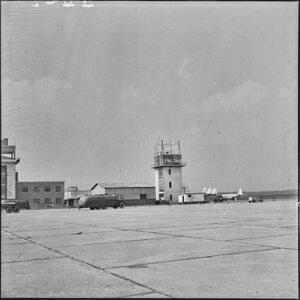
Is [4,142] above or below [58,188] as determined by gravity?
above

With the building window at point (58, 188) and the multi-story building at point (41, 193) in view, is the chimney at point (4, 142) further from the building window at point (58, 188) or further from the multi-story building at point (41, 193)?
the building window at point (58, 188)

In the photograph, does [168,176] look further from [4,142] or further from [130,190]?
[4,142]

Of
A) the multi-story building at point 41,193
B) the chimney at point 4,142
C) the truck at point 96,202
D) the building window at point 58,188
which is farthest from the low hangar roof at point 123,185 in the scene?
the chimney at point 4,142

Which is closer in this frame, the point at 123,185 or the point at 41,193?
the point at 41,193

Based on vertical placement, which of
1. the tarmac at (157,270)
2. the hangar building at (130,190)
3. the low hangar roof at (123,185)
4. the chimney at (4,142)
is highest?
the chimney at (4,142)

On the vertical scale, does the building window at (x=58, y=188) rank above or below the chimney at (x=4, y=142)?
below

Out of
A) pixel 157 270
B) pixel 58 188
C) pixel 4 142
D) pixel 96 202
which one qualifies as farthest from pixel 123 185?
pixel 4 142

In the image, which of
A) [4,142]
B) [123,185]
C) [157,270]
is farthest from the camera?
[123,185]

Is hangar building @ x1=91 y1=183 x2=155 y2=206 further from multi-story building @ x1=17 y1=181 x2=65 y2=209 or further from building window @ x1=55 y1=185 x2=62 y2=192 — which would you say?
multi-story building @ x1=17 y1=181 x2=65 y2=209

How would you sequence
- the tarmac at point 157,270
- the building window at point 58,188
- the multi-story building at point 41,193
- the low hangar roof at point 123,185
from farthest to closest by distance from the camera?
the low hangar roof at point 123,185, the building window at point 58,188, the multi-story building at point 41,193, the tarmac at point 157,270
